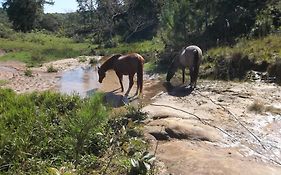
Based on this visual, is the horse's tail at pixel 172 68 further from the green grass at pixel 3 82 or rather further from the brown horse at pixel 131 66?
the green grass at pixel 3 82

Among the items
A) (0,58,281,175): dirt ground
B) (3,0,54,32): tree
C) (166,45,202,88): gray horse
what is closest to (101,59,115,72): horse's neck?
(0,58,281,175): dirt ground

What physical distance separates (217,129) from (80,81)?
30.4 ft

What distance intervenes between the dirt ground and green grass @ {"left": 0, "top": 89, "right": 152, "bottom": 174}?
0.44 meters

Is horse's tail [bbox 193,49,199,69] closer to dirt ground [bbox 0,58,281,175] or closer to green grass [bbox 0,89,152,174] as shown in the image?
dirt ground [bbox 0,58,281,175]

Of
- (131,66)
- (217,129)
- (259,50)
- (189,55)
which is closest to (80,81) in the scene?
(131,66)

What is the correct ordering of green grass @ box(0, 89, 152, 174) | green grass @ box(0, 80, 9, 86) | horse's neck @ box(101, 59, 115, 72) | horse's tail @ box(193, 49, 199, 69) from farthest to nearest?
green grass @ box(0, 80, 9, 86) → horse's neck @ box(101, 59, 115, 72) → horse's tail @ box(193, 49, 199, 69) → green grass @ box(0, 89, 152, 174)

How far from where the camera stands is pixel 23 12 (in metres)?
46.5

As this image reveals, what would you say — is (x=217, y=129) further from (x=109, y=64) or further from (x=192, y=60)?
(x=109, y=64)

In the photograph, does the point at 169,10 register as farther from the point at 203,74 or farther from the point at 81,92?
the point at 81,92

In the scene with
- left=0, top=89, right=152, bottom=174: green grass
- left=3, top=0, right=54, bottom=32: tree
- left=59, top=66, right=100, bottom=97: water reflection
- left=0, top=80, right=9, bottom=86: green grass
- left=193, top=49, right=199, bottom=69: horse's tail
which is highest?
left=3, top=0, right=54, bottom=32: tree

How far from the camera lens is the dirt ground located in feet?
19.6

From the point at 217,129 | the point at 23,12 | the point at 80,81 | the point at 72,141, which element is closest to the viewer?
the point at 72,141

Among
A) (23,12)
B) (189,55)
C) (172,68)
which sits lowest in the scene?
(172,68)

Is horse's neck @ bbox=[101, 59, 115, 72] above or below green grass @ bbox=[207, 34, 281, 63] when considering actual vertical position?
below
